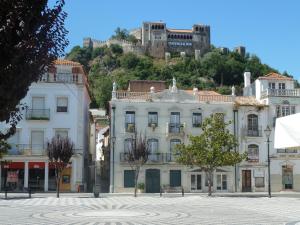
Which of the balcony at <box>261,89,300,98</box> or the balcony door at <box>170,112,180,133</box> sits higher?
the balcony at <box>261,89,300,98</box>

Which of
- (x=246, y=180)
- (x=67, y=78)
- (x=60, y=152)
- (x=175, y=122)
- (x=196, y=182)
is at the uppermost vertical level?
(x=67, y=78)

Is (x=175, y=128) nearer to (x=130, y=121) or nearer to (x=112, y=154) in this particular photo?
(x=130, y=121)

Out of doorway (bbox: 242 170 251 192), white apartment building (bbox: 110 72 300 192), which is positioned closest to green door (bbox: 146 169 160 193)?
white apartment building (bbox: 110 72 300 192)

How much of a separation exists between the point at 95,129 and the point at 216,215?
56.3m

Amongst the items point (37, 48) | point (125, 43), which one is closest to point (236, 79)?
point (125, 43)

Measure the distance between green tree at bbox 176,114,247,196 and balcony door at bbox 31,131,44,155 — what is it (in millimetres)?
13897

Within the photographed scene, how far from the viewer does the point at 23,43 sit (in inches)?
332

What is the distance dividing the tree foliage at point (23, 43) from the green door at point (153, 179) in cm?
4368

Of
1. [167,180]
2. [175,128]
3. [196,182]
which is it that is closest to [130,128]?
[175,128]

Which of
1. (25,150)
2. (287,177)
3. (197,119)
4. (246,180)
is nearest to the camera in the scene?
(25,150)

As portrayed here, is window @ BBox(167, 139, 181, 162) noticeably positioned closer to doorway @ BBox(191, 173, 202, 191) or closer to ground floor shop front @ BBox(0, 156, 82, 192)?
doorway @ BBox(191, 173, 202, 191)

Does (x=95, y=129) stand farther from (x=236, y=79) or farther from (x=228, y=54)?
(x=228, y=54)

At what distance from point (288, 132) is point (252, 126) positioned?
Answer: 109 ft

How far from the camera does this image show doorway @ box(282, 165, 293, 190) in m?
55.3
